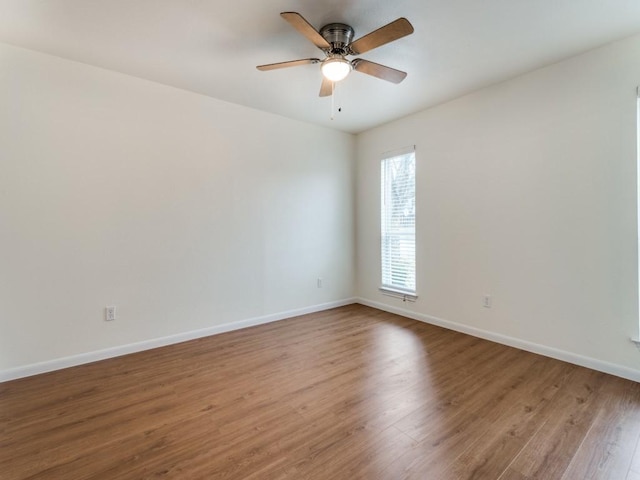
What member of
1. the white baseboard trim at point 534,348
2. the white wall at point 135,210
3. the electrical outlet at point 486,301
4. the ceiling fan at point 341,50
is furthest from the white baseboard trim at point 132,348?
the ceiling fan at point 341,50

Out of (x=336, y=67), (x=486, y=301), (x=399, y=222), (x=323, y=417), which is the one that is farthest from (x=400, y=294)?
(x=336, y=67)

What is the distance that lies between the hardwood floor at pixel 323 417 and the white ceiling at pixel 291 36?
265 centimetres

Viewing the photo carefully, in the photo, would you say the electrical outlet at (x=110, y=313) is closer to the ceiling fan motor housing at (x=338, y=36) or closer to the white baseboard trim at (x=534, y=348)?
the ceiling fan motor housing at (x=338, y=36)

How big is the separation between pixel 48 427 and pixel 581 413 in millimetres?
3346

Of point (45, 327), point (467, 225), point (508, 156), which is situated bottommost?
point (45, 327)

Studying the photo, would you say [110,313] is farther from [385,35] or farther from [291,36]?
[385,35]

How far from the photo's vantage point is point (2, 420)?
73.5 inches

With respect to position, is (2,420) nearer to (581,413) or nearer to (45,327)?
(45,327)

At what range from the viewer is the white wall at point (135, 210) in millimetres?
2414

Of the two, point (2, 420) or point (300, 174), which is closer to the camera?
point (2, 420)

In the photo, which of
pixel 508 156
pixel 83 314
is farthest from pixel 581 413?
pixel 83 314

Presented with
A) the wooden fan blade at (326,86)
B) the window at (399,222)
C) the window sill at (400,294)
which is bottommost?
the window sill at (400,294)

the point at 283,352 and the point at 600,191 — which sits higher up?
the point at 600,191

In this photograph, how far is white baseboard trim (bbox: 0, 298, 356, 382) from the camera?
2.41 meters
